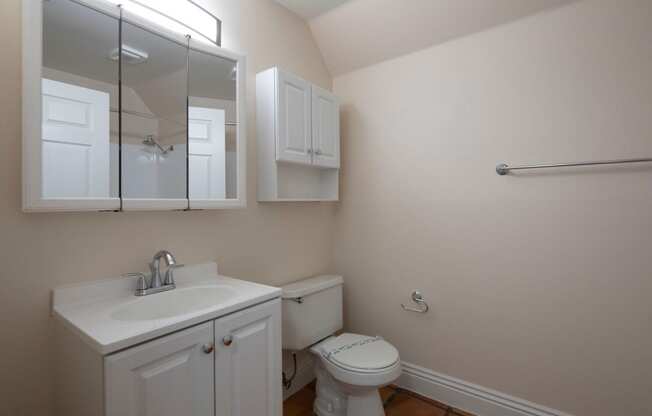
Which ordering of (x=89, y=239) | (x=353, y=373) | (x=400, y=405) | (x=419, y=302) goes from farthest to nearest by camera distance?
(x=419, y=302) → (x=400, y=405) → (x=353, y=373) → (x=89, y=239)

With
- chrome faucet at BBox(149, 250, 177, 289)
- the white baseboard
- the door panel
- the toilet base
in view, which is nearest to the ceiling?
the door panel

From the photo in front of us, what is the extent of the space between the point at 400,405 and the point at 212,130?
183cm

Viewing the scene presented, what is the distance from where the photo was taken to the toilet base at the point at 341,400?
5.18 ft

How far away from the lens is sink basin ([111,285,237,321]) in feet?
3.85

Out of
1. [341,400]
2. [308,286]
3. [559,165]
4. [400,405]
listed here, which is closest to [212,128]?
[308,286]

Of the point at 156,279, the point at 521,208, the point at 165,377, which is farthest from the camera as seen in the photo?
the point at 521,208

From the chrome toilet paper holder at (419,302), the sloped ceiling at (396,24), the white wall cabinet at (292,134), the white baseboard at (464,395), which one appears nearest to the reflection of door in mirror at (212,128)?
the white wall cabinet at (292,134)

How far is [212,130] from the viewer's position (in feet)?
4.88

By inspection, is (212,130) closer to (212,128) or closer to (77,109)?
(212,128)

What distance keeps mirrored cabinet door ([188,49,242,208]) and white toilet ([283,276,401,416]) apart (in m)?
0.68

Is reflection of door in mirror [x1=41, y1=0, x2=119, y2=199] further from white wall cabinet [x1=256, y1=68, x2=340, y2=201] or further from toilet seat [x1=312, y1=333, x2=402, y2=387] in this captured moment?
toilet seat [x1=312, y1=333, x2=402, y2=387]

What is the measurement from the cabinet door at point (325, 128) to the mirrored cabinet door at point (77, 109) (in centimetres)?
102

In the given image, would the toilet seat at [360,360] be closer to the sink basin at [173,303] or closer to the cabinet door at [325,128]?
the sink basin at [173,303]

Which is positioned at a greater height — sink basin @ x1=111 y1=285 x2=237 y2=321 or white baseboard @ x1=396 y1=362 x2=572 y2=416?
sink basin @ x1=111 y1=285 x2=237 y2=321
